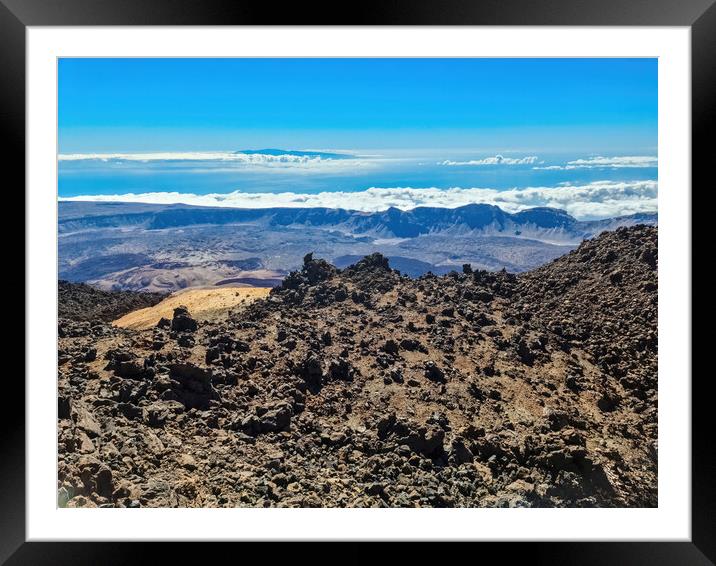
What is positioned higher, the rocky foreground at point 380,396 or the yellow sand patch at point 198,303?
the yellow sand patch at point 198,303

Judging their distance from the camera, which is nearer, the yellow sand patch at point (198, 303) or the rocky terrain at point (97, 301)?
the yellow sand patch at point (198, 303)

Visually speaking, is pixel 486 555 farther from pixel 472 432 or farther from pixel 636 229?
pixel 636 229
